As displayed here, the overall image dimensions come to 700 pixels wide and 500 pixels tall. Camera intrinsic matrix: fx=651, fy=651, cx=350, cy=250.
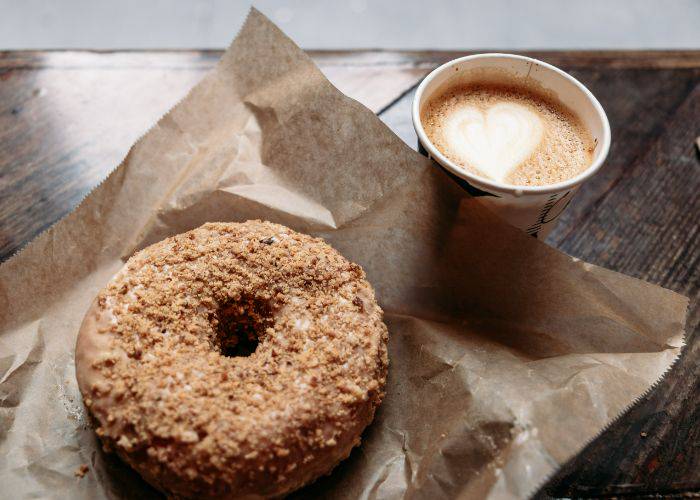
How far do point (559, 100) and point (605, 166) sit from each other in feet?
1.54

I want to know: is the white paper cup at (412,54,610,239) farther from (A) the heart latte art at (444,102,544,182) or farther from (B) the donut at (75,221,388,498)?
(B) the donut at (75,221,388,498)

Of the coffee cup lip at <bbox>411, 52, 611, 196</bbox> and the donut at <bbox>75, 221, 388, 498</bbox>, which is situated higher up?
the coffee cup lip at <bbox>411, 52, 611, 196</bbox>

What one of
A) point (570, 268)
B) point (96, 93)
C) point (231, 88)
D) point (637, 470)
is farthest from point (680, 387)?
point (96, 93)

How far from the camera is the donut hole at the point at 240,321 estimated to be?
143cm

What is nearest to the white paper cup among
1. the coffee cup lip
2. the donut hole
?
the coffee cup lip

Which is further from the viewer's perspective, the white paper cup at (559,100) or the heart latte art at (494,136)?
the heart latte art at (494,136)

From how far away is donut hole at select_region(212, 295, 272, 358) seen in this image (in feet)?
4.71

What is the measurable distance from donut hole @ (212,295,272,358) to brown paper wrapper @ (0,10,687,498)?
283 millimetres

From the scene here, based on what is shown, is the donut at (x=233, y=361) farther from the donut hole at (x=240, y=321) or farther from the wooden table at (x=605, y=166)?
the wooden table at (x=605, y=166)

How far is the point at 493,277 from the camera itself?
4.99 ft

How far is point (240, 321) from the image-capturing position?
146 centimetres

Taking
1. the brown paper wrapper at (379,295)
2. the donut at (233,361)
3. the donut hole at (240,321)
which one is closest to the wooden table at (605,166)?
the brown paper wrapper at (379,295)

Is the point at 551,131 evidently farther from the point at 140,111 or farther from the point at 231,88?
the point at 140,111

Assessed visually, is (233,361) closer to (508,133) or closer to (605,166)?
(508,133)
